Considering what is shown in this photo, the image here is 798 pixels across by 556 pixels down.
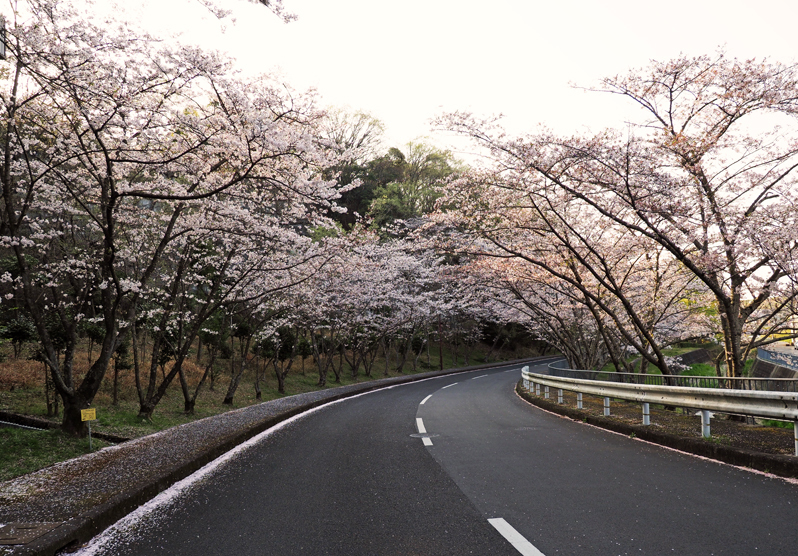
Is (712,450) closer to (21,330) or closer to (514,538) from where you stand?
(514,538)

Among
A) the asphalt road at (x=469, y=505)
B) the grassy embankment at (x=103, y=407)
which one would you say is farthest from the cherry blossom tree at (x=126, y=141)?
the asphalt road at (x=469, y=505)

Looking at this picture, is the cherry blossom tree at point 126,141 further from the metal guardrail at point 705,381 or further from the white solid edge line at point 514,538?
the metal guardrail at point 705,381

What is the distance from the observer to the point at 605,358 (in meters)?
26.6

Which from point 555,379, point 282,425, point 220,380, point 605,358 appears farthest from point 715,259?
point 220,380

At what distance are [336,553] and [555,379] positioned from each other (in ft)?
41.8

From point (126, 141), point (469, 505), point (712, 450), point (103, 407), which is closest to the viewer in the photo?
point (469, 505)

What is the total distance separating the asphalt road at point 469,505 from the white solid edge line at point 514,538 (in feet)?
0.05

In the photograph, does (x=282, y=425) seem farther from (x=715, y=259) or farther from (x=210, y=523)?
(x=715, y=259)

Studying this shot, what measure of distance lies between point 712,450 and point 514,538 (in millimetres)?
4671

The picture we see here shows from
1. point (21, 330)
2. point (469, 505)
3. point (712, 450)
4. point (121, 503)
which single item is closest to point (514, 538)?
point (469, 505)

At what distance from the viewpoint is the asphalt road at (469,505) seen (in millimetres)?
4090

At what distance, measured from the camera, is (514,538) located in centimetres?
415

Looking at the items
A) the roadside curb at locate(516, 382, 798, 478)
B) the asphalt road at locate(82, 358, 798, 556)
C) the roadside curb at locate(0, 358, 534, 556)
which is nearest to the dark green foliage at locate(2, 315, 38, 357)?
the roadside curb at locate(0, 358, 534, 556)

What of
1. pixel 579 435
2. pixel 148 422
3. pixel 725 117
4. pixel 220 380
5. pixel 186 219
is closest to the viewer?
pixel 579 435
